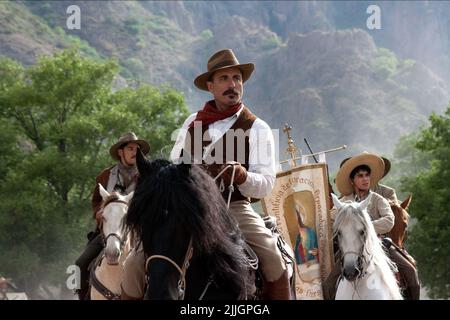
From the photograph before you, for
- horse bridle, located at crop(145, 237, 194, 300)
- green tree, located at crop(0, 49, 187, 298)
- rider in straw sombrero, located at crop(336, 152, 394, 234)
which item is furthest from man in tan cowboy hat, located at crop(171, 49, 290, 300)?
green tree, located at crop(0, 49, 187, 298)

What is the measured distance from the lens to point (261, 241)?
773 cm

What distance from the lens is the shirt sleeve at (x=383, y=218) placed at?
1193 cm

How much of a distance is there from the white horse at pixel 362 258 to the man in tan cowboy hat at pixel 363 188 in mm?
1779

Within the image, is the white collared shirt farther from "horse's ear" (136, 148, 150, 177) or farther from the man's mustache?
"horse's ear" (136, 148, 150, 177)

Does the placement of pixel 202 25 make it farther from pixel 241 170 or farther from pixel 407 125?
pixel 241 170

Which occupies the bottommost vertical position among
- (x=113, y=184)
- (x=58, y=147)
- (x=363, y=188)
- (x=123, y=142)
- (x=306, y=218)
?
(x=306, y=218)

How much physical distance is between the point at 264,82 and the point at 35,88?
322ft

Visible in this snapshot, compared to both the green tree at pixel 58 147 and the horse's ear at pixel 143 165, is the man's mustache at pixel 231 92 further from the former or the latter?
the green tree at pixel 58 147

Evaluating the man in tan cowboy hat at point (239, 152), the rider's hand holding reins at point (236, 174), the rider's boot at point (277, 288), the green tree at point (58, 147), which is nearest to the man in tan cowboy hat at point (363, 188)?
the man in tan cowboy hat at point (239, 152)

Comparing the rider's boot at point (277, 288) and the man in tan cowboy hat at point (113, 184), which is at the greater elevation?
the man in tan cowboy hat at point (113, 184)

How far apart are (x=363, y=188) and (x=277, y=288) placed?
515 cm

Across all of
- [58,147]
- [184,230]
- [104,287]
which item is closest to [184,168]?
[184,230]

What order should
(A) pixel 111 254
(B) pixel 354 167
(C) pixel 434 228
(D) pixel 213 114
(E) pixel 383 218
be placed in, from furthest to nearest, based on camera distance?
(C) pixel 434 228 → (B) pixel 354 167 → (E) pixel 383 218 → (A) pixel 111 254 → (D) pixel 213 114

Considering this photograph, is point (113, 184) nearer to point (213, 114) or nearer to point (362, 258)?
point (362, 258)
